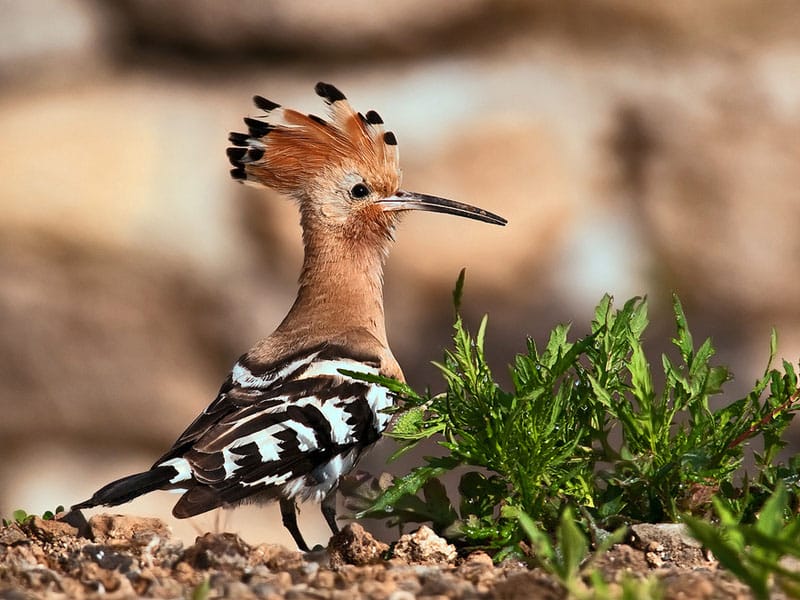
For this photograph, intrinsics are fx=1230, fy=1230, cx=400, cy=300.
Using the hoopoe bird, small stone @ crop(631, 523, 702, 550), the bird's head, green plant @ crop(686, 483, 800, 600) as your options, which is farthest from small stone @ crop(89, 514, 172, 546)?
the bird's head

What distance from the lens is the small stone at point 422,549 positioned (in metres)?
1.87

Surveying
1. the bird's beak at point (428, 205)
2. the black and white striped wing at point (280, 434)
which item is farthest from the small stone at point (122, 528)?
the bird's beak at point (428, 205)

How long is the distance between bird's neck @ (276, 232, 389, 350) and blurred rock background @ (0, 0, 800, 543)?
85 centimetres

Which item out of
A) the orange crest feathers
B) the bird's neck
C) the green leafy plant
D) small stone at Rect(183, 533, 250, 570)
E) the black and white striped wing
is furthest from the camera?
the orange crest feathers

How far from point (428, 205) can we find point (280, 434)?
112 centimetres

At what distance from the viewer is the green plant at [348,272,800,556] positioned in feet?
6.15

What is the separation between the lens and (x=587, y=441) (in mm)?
1960

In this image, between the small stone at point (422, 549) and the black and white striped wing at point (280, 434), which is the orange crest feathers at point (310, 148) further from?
the small stone at point (422, 549)

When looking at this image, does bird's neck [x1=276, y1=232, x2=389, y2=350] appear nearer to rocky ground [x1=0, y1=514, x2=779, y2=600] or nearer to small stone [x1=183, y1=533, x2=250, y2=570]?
rocky ground [x1=0, y1=514, x2=779, y2=600]

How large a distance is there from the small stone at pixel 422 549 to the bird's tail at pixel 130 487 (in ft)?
1.98

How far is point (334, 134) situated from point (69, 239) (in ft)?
4.31

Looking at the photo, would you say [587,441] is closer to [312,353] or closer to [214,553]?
[214,553]

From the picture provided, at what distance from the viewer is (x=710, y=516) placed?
6.22 ft

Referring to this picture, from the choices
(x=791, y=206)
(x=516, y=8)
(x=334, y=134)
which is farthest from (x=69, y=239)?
(x=791, y=206)
